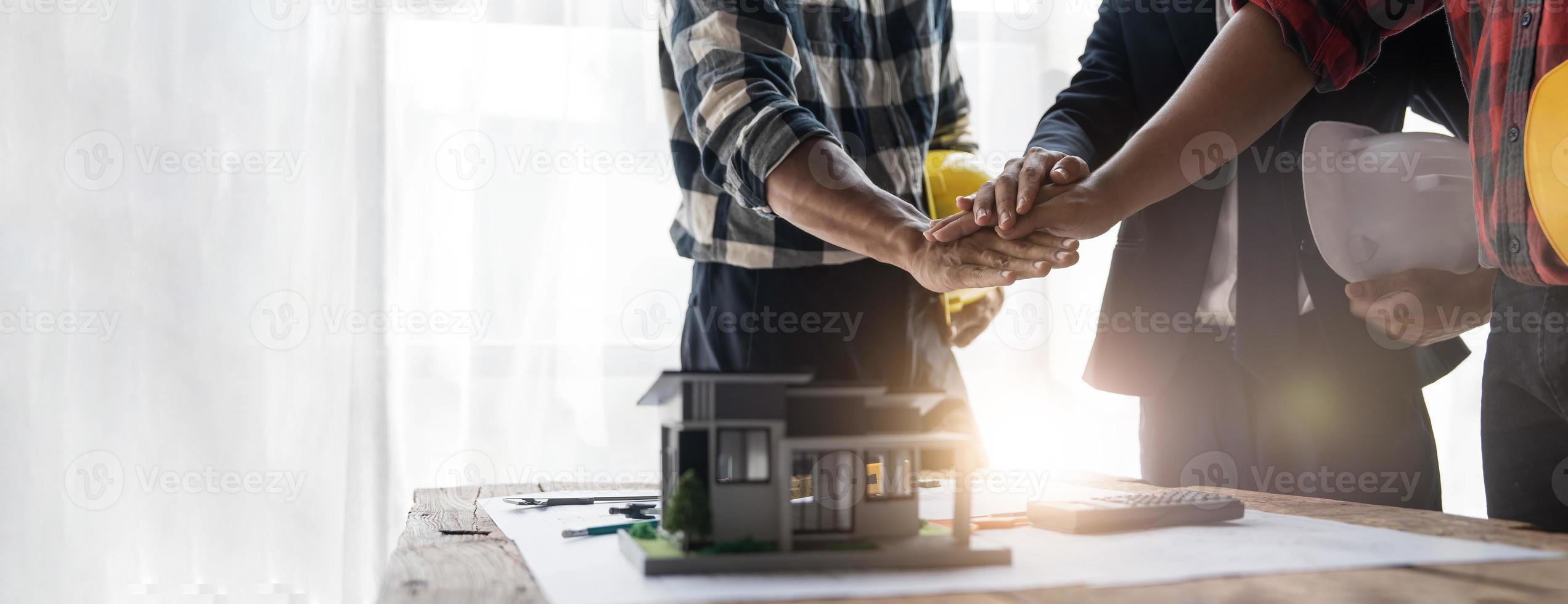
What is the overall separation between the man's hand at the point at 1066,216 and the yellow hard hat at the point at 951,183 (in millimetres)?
239

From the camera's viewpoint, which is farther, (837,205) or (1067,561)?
(837,205)

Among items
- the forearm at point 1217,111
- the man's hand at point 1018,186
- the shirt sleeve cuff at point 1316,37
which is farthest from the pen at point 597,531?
the shirt sleeve cuff at point 1316,37

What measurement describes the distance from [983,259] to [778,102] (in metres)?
0.31

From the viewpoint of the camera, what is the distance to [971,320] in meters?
1.53

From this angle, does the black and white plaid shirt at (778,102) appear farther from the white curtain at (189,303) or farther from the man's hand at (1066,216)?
the white curtain at (189,303)

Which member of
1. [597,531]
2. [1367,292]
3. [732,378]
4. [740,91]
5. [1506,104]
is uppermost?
[740,91]

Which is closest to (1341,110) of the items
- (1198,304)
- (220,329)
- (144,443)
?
(1198,304)

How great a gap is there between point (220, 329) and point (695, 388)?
69.7 inches

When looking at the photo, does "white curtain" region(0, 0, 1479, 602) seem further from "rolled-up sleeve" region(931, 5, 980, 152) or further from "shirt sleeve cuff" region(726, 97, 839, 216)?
"shirt sleeve cuff" region(726, 97, 839, 216)

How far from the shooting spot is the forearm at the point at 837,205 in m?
1.12

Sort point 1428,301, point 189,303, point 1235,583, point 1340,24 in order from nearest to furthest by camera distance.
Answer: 1. point 1235,583
2. point 1340,24
3. point 1428,301
4. point 189,303

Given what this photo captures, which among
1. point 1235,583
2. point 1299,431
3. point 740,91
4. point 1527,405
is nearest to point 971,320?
point 1299,431

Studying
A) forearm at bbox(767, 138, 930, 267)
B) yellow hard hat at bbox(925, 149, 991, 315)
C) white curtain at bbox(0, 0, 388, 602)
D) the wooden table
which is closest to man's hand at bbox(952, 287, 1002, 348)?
yellow hard hat at bbox(925, 149, 991, 315)

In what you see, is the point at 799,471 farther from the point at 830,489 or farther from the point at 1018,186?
the point at 1018,186
